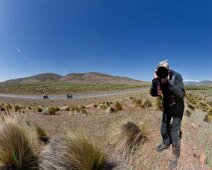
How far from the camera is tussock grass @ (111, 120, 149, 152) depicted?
488cm

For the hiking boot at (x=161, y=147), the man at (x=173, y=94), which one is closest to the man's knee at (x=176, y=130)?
the man at (x=173, y=94)

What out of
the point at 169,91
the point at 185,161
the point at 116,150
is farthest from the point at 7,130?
the point at 185,161

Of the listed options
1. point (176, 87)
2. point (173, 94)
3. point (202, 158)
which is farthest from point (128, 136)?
point (176, 87)

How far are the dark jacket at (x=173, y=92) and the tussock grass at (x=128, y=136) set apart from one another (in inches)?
52.5

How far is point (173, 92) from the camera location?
3762 mm

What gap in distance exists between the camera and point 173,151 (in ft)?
14.0

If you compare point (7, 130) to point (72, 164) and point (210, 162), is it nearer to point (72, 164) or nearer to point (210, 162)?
point (72, 164)

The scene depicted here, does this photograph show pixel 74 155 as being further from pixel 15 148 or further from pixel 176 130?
pixel 176 130

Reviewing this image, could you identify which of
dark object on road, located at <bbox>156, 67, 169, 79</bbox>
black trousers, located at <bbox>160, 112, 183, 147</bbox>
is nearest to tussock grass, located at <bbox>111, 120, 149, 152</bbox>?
black trousers, located at <bbox>160, 112, 183, 147</bbox>

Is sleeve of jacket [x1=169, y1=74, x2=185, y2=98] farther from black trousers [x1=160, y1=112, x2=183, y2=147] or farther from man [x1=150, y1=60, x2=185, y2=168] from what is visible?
black trousers [x1=160, y1=112, x2=183, y2=147]

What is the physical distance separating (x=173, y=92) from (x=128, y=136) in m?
1.85

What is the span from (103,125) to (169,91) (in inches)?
161

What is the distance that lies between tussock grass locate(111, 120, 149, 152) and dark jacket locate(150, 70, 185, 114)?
52.5 inches

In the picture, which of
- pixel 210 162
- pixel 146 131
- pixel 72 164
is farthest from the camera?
pixel 146 131
